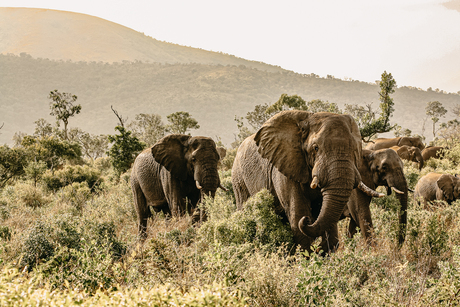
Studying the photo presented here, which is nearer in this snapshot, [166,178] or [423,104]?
[166,178]

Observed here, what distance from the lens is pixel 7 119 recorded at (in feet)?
465

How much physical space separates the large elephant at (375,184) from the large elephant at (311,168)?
72.3 inches

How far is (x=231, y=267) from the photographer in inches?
153

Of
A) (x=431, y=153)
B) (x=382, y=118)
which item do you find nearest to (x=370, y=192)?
→ (x=431, y=153)

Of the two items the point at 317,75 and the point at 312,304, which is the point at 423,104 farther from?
the point at 312,304

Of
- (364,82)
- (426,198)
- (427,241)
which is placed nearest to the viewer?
(427,241)

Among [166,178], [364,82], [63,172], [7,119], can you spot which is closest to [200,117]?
[7,119]

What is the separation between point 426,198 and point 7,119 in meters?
160

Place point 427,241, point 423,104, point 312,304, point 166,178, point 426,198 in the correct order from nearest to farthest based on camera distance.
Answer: point 312,304, point 427,241, point 166,178, point 426,198, point 423,104

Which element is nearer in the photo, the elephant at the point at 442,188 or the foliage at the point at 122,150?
the elephant at the point at 442,188

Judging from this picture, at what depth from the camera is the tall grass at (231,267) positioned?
3.05 meters

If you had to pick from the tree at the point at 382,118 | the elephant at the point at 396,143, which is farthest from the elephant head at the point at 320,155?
the tree at the point at 382,118

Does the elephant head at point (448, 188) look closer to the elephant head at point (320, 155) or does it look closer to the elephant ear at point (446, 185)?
the elephant ear at point (446, 185)

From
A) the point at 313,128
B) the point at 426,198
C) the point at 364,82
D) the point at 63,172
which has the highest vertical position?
the point at 364,82
